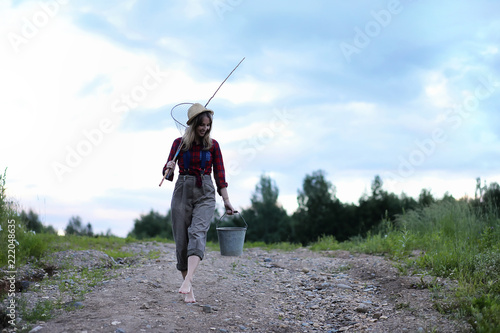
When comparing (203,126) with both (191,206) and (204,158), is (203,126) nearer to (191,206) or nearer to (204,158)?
(204,158)

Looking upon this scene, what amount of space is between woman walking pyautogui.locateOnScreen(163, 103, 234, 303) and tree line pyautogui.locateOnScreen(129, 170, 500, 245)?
25.7 feet

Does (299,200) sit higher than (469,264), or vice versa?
(299,200)

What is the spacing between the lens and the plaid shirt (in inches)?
212

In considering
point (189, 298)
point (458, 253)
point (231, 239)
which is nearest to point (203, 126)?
point (189, 298)

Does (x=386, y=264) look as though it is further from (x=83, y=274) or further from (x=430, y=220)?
A: (x=83, y=274)

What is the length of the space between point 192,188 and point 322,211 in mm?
19288

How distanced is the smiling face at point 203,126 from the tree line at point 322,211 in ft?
25.7

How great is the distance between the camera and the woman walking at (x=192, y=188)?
5312 millimetres

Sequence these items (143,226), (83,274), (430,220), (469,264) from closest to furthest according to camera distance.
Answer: (469,264) → (83,274) → (430,220) → (143,226)

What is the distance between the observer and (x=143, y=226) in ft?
131

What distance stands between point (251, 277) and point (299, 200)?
904 inches

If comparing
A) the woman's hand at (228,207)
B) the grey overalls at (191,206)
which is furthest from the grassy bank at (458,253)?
the grey overalls at (191,206)

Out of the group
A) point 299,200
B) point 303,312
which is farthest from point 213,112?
point 299,200

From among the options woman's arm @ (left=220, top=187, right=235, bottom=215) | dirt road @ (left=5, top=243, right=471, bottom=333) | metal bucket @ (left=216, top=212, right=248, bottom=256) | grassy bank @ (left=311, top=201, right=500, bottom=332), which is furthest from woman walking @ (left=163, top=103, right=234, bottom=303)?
grassy bank @ (left=311, top=201, right=500, bottom=332)
